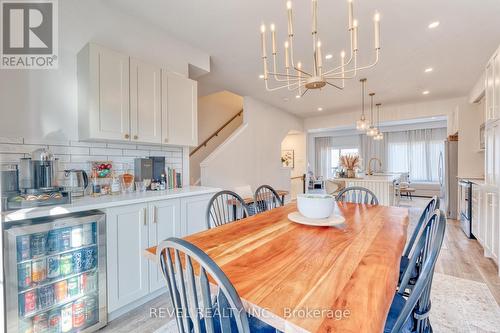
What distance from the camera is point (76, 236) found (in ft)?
5.30

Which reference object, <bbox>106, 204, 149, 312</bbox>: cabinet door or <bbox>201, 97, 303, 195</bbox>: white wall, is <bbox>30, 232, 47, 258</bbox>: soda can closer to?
<bbox>106, 204, 149, 312</bbox>: cabinet door

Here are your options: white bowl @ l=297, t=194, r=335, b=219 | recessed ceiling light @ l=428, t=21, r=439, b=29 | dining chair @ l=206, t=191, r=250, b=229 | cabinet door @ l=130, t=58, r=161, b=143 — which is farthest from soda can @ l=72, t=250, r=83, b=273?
recessed ceiling light @ l=428, t=21, r=439, b=29

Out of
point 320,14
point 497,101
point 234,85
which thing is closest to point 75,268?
point 320,14

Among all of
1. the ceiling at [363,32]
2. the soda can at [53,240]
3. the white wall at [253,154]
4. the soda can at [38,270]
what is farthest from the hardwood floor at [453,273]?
the ceiling at [363,32]

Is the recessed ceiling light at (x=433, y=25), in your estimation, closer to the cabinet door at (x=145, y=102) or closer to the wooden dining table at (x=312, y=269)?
the wooden dining table at (x=312, y=269)

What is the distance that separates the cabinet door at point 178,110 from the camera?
2.55 meters

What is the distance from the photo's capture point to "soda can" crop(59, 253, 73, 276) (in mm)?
1566

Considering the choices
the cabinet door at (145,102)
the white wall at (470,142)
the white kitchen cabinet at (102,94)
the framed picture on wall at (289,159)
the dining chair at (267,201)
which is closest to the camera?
the white kitchen cabinet at (102,94)

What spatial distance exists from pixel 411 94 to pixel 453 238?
3.12 m

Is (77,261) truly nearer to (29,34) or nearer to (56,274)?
(56,274)

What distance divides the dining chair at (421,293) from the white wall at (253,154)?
340cm

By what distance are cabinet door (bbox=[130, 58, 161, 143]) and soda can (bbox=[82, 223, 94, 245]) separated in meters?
0.92

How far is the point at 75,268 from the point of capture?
5.32ft

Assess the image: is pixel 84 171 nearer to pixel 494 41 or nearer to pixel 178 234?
pixel 178 234
